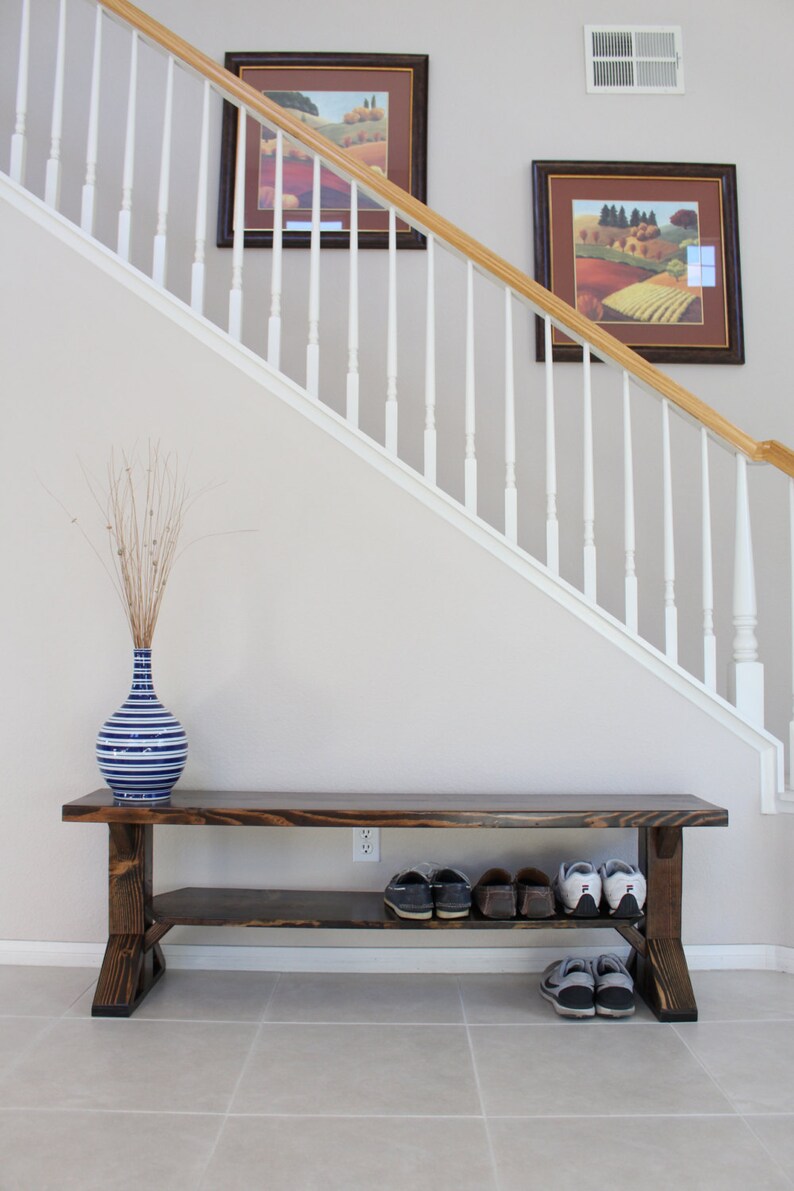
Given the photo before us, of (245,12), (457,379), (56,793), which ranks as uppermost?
(245,12)

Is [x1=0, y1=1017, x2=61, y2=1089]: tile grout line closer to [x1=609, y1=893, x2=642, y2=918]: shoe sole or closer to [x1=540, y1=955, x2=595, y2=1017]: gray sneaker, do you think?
[x1=540, y1=955, x2=595, y2=1017]: gray sneaker

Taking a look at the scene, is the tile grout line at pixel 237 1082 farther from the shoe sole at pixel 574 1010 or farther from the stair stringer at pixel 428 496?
the stair stringer at pixel 428 496

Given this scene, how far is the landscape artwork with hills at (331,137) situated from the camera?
126 inches

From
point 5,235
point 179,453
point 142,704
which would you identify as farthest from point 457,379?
point 142,704

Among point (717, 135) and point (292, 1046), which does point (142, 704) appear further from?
point (717, 135)

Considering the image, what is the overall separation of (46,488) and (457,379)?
4.93 feet

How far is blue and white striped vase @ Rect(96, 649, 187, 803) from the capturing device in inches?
73.2

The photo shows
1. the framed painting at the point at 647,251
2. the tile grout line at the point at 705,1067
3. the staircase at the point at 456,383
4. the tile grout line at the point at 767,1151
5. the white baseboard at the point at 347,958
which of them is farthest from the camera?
the framed painting at the point at 647,251

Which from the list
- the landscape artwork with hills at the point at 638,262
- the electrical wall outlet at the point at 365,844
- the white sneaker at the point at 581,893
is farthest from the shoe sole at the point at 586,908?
the landscape artwork with hills at the point at 638,262

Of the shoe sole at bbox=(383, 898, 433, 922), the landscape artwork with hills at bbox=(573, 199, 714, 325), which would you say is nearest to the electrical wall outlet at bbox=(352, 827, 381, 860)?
the shoe sole at bbox=(383, 898, 433, 922)

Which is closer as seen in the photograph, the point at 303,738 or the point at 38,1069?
the point at 38,1069

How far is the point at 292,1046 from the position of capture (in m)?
1.66

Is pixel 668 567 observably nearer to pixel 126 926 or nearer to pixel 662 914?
pixel 662 914

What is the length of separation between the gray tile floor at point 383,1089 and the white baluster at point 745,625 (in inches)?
25.8
